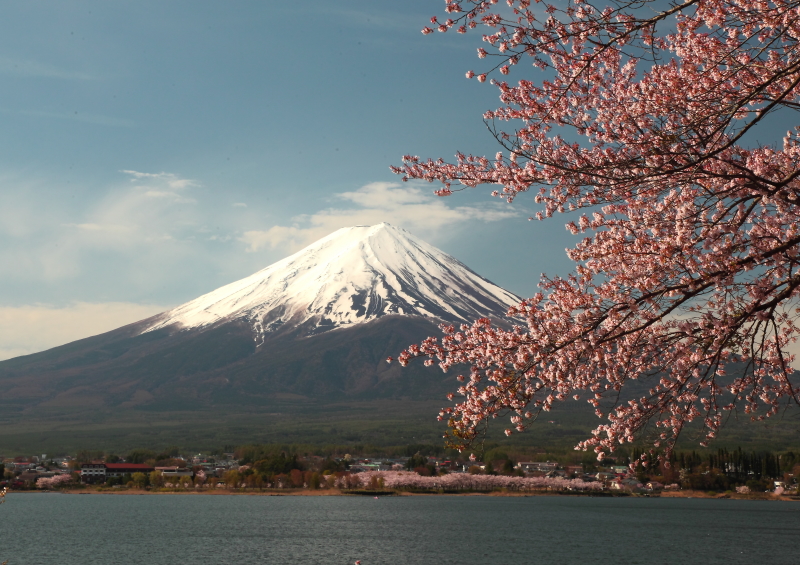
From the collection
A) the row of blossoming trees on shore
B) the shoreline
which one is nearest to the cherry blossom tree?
the shoreline

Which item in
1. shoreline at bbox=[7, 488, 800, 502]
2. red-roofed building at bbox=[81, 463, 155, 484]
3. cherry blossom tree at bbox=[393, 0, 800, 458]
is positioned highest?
cherry blossom tree at bbox=[393, 0, 800, 458]

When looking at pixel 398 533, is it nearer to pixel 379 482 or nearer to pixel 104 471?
pixel 379 482

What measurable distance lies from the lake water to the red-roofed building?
59.1 ft

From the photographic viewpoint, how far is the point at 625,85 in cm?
1064

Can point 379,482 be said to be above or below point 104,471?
below

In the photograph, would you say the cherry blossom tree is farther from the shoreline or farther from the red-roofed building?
the red-roofed building

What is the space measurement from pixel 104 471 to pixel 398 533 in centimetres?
8564

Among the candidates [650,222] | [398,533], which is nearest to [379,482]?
[398,533]

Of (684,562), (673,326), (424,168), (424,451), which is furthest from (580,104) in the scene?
(424,451)

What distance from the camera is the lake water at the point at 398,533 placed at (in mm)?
56125

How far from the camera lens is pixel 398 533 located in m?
73.7

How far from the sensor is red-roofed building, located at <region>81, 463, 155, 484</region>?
5408 inches

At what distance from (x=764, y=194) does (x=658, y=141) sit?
3.97ft

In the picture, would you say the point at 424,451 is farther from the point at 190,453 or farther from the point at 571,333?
the point at 571,333
